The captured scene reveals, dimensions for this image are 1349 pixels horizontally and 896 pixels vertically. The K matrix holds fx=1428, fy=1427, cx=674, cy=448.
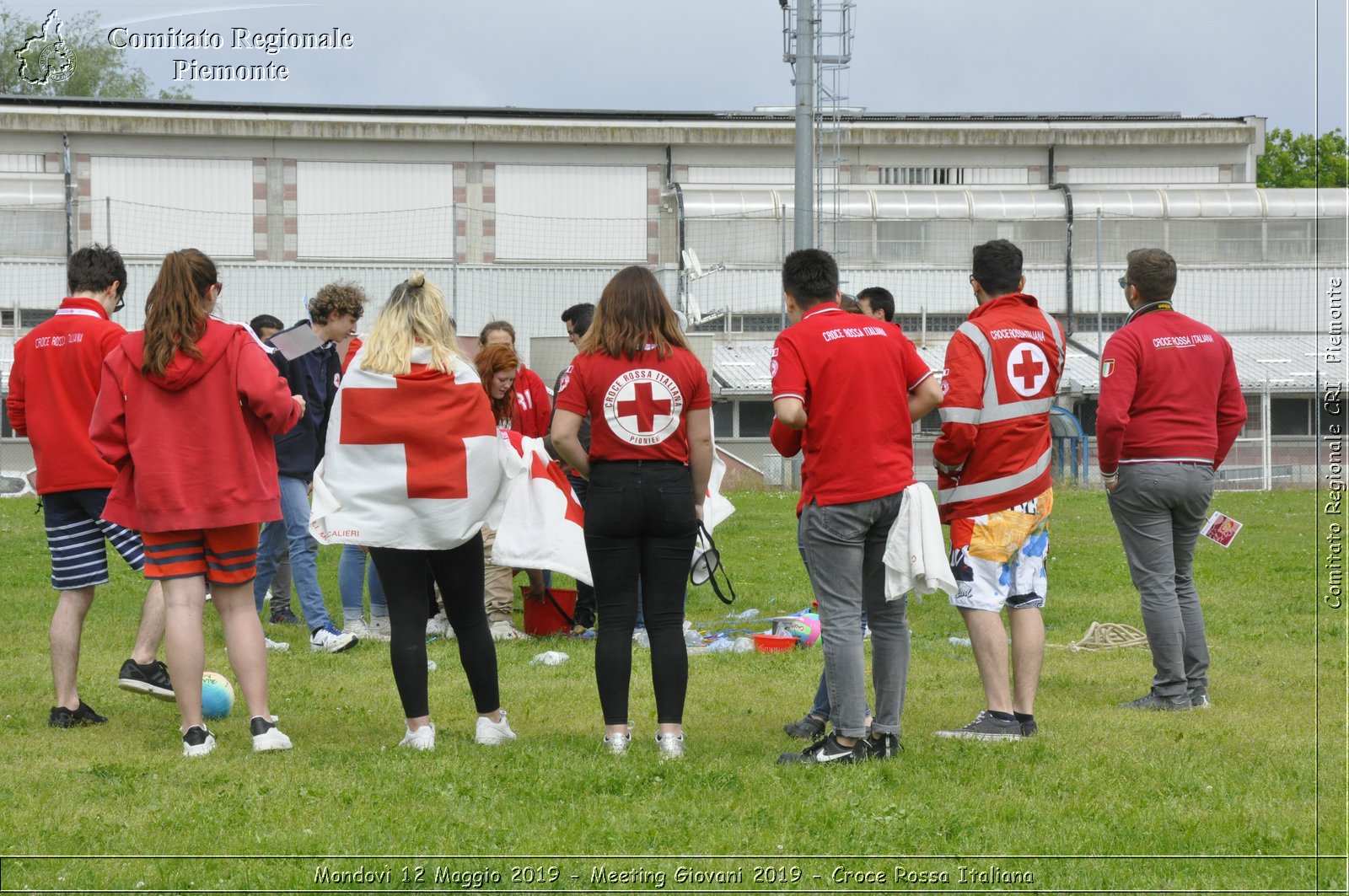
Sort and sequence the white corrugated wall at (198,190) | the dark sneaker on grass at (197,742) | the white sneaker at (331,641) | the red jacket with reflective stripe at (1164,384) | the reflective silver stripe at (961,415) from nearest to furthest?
the dark sneaker on grass at (197,742) → the reflective silver stripe at (961,415) → the red jacket with reflective stripe at (1164,384) → the white sneaker at (331,641) → the white corrugated wall at (198,190)

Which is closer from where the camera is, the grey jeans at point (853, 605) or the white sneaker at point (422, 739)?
the grey jeans at point (853, 605)

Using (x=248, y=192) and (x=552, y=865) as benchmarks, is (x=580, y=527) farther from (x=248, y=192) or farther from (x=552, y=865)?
(x=248, y=192)

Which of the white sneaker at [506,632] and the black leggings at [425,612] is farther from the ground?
the black leggings at [425,612]

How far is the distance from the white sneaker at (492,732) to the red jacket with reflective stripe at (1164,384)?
296cm

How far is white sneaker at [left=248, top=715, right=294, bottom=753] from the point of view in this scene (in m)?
5.67

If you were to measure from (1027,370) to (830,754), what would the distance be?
5.72 feet

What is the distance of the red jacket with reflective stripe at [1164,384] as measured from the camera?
260 inches

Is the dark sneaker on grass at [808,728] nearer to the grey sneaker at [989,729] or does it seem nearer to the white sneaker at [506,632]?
the grey sneaker at [989,729]

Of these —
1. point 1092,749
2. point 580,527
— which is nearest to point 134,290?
point 580,527

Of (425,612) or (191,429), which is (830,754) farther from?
(191,429)

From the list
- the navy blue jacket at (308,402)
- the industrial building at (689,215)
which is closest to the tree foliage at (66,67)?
the industrial building at (689,215)

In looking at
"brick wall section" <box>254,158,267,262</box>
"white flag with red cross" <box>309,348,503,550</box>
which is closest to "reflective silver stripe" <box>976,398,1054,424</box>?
"white flag with red cross" <box>309,348,503,550</box>

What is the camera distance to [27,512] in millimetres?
17047

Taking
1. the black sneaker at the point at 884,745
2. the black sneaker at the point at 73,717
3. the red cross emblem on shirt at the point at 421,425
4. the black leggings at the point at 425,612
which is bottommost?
the black sneaker at the point at 73,717
